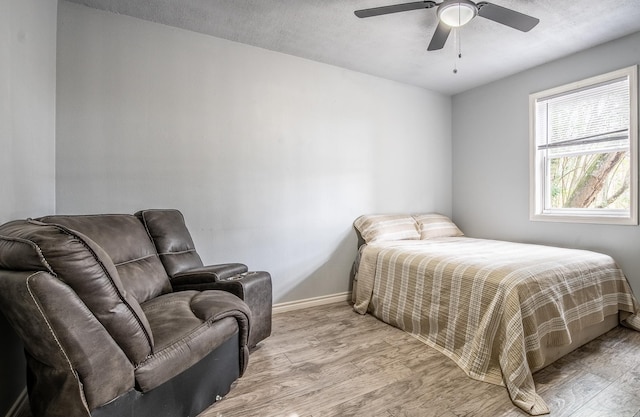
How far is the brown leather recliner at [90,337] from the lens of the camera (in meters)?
0.99

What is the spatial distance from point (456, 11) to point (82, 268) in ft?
8.04

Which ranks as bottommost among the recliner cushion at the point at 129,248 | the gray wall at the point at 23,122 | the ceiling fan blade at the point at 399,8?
the recliner cushion at the point at 129,248

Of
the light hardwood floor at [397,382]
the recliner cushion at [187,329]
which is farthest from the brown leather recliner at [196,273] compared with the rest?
the light hardwood floor at [397,382]

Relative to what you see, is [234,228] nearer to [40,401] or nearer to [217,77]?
[217,77]

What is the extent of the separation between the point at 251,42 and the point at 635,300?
405cm

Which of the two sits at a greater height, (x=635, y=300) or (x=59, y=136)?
(x=59, y=136)

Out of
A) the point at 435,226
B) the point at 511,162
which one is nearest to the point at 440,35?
the point at 511,162

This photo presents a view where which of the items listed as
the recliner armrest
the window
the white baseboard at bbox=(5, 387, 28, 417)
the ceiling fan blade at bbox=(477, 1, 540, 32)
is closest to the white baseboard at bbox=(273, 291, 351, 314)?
the recliner armrest

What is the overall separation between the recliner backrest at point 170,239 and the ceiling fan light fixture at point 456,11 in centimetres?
246

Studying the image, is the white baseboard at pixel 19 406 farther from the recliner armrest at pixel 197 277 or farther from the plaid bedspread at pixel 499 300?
the plaid bedspread at pixel 499 300

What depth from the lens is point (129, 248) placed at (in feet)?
6.56

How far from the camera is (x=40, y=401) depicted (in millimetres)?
1124

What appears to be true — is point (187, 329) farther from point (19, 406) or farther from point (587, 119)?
point (587, 119)

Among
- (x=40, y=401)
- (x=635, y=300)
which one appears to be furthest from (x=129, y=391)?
(x=635, y=300)
